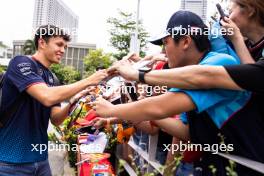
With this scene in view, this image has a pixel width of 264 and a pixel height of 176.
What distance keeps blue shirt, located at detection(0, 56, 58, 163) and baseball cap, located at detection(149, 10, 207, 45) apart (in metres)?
1.19

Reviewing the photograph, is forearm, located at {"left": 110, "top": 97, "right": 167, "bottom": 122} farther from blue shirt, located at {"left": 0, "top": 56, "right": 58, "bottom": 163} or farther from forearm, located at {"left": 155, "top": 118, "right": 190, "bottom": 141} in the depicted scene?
blue shirt, located at {"left": 0, "top": 56, "right": 58, "bottom": 163}

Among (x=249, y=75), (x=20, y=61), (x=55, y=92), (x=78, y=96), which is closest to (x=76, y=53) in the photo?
(x=78, y=96)

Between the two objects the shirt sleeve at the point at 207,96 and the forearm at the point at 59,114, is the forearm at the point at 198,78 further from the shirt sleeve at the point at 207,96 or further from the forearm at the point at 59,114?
the forearm at the point at 59,114

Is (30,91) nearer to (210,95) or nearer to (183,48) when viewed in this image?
(183,48)

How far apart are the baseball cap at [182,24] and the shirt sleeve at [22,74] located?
1.13 meters

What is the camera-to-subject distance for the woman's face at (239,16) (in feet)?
6.49

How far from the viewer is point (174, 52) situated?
2.18 m

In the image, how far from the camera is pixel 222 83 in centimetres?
167

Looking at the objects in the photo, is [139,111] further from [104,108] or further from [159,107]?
[104,108]

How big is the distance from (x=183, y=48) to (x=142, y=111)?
53 centimetres

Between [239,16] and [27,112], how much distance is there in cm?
182

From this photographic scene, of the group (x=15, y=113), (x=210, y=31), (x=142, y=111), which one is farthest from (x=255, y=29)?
(x=15, y=113)

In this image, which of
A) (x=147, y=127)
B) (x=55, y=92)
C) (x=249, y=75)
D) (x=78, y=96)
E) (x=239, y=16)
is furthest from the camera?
(x=78, y=96)

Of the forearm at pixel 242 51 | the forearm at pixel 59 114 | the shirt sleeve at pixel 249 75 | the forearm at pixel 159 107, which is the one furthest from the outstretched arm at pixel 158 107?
the forearm at pixel 59 114
